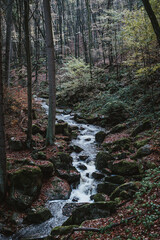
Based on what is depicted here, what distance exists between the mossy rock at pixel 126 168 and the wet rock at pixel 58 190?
2.22 metres

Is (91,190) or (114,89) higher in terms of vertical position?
(114,89)

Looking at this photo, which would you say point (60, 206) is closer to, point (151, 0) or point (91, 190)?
point (91, 190)

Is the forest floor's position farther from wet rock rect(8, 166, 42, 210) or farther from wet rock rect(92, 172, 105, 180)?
wet rock rect(92, 172, 105, 180)

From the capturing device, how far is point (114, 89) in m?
18.0

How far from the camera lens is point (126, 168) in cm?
772

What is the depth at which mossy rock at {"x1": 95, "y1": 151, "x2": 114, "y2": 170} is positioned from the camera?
885 centimetres

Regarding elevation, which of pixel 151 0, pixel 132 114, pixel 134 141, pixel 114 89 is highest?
pixel 151 0

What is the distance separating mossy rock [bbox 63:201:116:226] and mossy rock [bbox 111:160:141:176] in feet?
7.90

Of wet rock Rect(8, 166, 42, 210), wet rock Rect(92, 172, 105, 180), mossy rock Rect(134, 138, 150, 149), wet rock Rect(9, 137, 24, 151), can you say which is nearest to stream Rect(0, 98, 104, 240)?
wet rock Rect(92, 172, 105, 180)

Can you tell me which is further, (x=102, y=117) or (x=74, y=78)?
(x=74, y=78)

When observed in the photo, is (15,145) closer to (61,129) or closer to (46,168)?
(46,168)

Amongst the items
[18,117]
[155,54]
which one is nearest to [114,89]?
[155,54]

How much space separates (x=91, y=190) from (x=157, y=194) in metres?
3.44

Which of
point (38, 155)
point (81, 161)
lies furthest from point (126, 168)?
point (38, 155)
